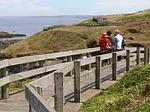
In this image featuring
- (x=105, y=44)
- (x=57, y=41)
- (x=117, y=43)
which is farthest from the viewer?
(x=57, y=41)

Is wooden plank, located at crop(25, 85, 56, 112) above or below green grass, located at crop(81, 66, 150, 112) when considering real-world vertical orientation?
above

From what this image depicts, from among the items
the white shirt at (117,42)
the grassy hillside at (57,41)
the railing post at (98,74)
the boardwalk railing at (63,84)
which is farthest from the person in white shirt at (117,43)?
the grassy hillside at (57,41)

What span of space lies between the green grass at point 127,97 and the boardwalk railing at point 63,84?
492mm

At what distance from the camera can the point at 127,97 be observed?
879 cm

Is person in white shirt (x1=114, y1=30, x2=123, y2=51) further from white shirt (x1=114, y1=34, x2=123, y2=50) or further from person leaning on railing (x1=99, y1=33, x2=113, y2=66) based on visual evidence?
person leaning on railing (x1=99, y1=33, x2=113, y2=66)

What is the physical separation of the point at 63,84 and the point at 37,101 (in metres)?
2.79

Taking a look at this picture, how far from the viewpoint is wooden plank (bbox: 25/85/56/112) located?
466 centimetres

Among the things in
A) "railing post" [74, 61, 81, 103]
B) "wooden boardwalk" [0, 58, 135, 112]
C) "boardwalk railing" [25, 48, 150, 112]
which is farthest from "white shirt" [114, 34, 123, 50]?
"railing post" [74, 61, 81, 103]

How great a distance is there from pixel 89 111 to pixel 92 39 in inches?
707

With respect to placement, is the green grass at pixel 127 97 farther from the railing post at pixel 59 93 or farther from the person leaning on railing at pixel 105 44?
the person leaning on railing at pixel 105 44

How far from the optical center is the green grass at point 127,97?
8195mm

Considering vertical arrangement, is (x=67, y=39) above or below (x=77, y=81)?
below

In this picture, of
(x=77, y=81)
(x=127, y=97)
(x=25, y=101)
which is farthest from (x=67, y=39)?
(x=127, y=97)

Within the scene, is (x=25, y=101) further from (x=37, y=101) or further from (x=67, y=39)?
(x=67, y=39)
